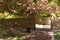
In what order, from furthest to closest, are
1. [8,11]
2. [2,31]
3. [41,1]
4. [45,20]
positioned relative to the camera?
[2,31], [45,20], [8,11], [41,1]

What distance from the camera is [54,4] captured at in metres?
6.06

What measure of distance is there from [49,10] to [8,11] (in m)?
1.15

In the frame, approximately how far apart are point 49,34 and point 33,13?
727 mm

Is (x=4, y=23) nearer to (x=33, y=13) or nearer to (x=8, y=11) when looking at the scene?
(x=8, y=11)

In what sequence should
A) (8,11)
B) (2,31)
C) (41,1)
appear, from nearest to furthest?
(41,1)
(8,11)
(2,31)

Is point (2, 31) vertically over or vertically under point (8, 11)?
under

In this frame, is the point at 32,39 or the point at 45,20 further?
the point at 45,20

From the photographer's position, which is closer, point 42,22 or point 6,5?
point 6,5

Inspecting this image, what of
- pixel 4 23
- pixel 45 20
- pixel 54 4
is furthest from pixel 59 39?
pixel 4 23

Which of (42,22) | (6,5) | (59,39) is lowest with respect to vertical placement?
(59,39)

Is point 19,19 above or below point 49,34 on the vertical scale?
above

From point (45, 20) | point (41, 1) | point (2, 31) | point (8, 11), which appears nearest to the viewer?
point (41, 1)

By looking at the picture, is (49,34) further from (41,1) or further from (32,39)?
(41,1)

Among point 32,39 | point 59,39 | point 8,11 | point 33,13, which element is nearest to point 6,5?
point 8,11
